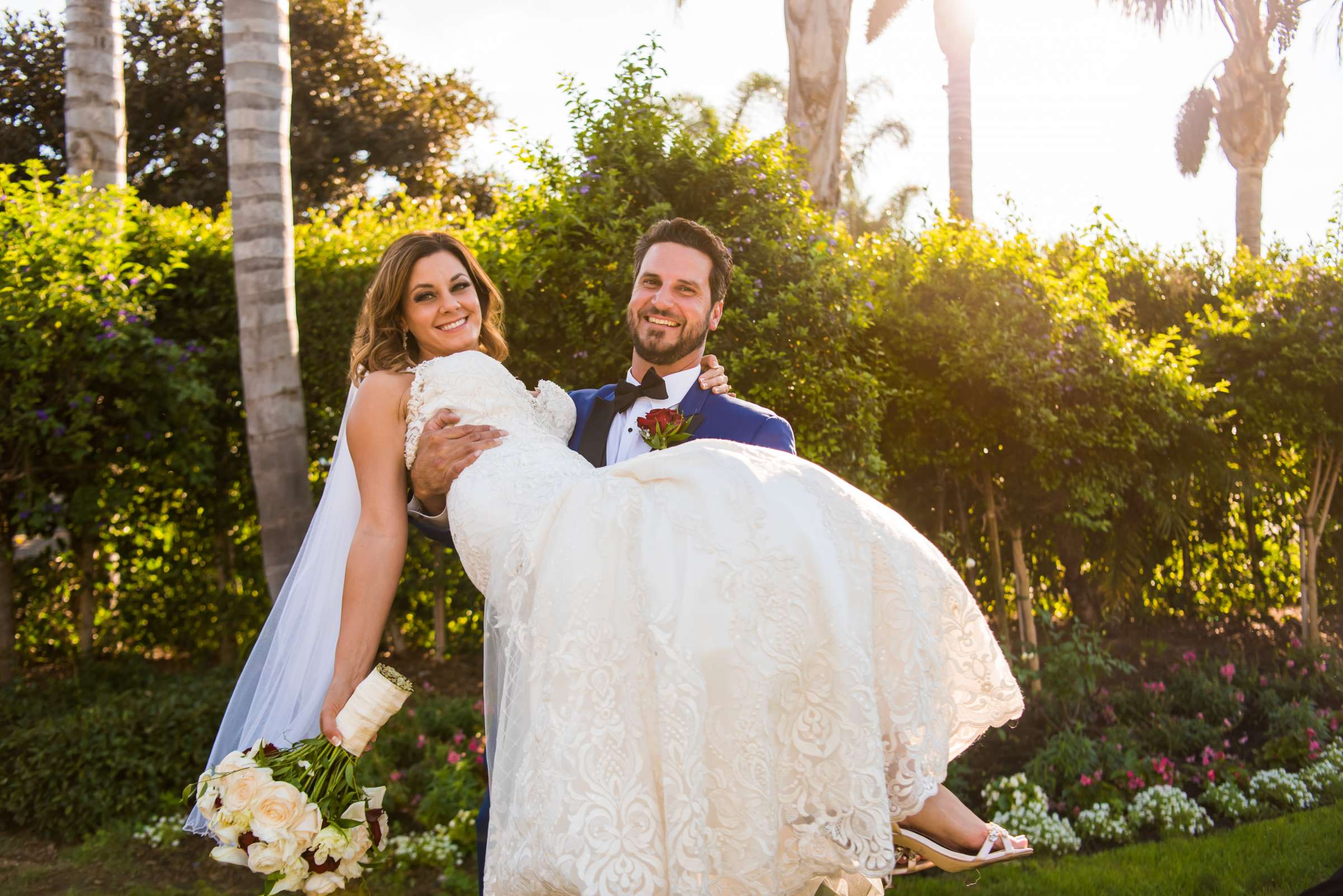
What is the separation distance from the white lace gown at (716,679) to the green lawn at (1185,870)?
2254 millimetres

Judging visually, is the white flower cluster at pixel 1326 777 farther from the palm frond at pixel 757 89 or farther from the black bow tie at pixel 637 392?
the palm frond at pixel 757 89

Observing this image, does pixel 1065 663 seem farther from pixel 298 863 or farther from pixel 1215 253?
pixel 298 863

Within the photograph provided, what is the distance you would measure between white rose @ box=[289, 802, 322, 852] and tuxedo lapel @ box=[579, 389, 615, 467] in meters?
1.29

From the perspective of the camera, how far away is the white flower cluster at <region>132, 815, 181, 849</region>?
4.93 metres

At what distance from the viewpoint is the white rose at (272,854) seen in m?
2.36

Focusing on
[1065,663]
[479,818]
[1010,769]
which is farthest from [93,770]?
[1065,663]

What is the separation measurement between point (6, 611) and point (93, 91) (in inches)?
137

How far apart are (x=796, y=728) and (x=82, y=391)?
519 cm

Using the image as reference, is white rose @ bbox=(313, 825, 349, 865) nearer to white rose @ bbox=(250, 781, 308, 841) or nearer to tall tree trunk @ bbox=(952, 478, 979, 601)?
white rose @ bbox=(250, 781, 308, 841)

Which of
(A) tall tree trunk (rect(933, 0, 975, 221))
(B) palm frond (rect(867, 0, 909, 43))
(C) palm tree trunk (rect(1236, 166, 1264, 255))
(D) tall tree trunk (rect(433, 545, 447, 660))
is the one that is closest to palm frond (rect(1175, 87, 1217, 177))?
(C) palm tree trunk (rect(1236, 166, 1264, 255))

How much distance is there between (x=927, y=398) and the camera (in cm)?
624

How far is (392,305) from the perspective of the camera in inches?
127

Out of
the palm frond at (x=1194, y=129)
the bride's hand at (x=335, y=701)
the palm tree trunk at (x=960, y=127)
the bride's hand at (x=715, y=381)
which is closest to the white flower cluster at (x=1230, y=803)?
the bride's hand at (x=715, y=381)

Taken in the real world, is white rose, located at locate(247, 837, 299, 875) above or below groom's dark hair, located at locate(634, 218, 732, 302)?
below
